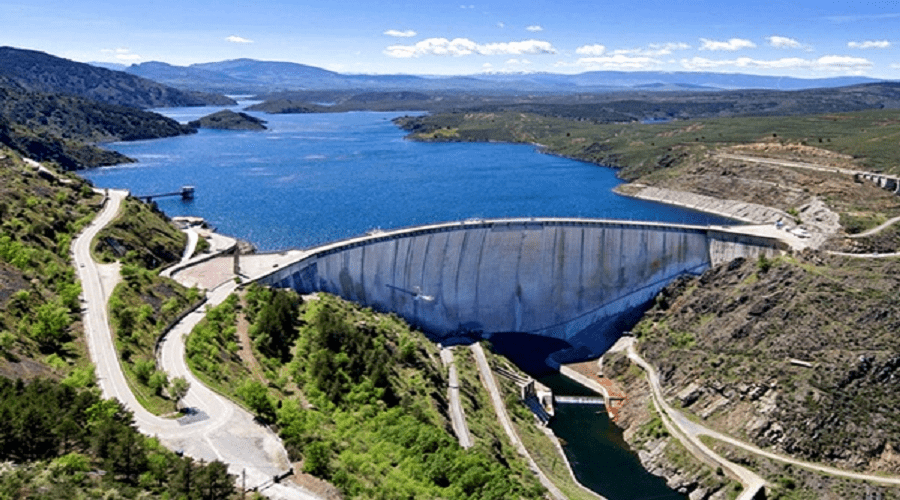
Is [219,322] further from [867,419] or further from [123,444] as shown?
[867,419]

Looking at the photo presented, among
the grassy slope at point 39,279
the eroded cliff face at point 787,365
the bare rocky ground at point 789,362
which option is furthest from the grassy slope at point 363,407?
the eroded cliff face at point 787,365

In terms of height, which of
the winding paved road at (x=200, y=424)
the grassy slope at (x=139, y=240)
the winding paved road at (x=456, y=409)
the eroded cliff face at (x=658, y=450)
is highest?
the grassy slope at (x=139, y=240)

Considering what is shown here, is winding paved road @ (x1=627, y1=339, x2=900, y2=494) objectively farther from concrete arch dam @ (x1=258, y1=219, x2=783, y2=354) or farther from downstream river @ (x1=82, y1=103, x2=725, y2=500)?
concrete arch dam @ (x1=258, y1=219, x2=783, y2=354)

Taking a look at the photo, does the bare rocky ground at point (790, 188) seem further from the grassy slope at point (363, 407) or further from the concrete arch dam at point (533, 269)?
the grassy slope at point (363, 407)

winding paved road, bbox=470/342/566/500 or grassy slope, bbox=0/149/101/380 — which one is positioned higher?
grassy slope, bbox=0/149/101/380

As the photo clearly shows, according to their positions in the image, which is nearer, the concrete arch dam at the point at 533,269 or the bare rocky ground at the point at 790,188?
the concrete arch dam at the point at 533,269

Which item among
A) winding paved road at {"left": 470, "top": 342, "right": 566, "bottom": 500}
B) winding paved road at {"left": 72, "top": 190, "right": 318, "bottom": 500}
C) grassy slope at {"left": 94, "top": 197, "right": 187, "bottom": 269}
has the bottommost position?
winding paved road at {"left": 470, "top": 342, "right": 566, "bottom": 500}

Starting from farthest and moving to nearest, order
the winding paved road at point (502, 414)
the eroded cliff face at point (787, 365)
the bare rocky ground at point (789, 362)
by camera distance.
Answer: the eroded cliff face at point (787, 365), the bare rocky ground at point (789, 362), the winding paved road at point (502, 414)

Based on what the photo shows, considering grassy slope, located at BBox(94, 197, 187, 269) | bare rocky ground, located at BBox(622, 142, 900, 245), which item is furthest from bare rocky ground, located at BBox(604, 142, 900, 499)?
grassy slope, located at BBox(94, 197, 187, 269)
